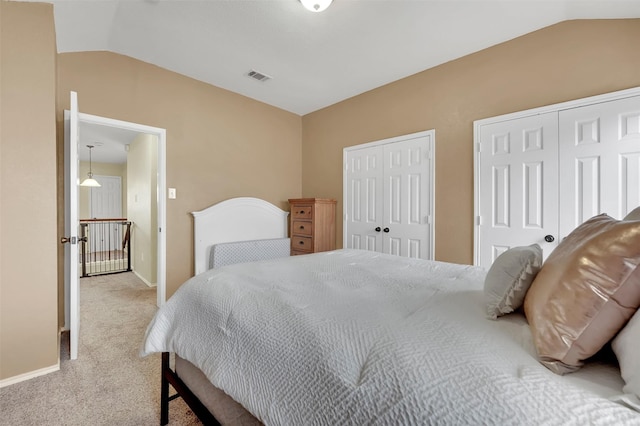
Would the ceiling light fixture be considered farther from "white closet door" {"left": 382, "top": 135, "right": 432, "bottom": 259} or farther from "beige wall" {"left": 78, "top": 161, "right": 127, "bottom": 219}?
"beige wall" {"left": 78, "top": 161, "right": 127, "bottom": 219}

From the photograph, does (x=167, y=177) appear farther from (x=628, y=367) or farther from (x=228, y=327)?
(x=628, y=367)

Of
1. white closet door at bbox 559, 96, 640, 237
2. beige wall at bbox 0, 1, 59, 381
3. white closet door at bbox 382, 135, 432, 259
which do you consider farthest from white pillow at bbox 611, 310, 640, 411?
beige wall at bbox 0, 1, 59, 381

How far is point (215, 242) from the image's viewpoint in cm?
344

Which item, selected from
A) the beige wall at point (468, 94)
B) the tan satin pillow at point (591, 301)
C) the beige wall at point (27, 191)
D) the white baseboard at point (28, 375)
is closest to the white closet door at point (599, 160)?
the beige wall at point (468, 94)

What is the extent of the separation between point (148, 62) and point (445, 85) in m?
3.19

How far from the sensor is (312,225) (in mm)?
3723

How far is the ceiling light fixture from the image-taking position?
1.97 metres

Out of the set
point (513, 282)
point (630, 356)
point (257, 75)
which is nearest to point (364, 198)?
point (257, 75)

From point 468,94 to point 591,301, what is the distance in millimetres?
2721

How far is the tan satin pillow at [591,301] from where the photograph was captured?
62 cm

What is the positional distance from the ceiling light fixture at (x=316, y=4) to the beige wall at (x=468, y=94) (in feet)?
5.16

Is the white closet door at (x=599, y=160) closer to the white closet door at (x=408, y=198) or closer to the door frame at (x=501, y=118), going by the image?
the door frame at (x=501, y=118)

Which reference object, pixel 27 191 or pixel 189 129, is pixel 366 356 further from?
pixel 189 129

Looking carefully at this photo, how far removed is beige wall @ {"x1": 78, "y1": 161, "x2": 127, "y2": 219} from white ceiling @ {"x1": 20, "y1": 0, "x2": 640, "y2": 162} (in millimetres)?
6206
